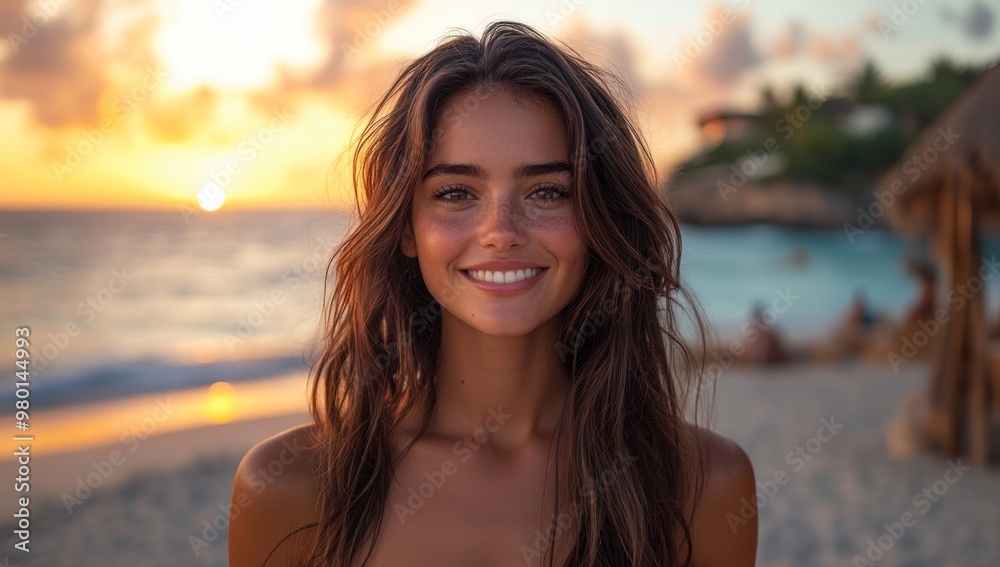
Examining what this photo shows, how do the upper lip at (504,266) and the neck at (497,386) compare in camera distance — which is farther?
the neck at (497,386)

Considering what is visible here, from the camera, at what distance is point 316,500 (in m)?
1.97

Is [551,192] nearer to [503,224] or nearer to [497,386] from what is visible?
[503,224]

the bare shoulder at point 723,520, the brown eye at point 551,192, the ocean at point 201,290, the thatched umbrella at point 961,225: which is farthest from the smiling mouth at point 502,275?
the thatched umbrella at point 961,225

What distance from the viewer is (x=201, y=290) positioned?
22.1 m

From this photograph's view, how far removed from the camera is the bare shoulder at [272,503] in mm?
1907

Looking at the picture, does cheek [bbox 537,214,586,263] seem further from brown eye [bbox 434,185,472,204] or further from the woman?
brown eye [bbox 434,185,472,204]

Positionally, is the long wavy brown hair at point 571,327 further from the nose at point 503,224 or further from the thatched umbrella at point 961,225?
the thatched umbrella at point 961,225

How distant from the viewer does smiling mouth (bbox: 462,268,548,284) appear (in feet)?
6.09

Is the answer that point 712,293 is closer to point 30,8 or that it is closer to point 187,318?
point 187,318

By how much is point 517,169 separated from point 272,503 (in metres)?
1.05

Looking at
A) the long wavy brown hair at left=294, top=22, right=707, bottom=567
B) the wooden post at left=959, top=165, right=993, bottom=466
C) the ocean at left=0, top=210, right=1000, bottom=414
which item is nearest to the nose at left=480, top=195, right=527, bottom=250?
the long wavy brown hair at left=294, top=22, right=707, bottom=567

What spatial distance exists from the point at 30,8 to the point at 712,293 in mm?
24606

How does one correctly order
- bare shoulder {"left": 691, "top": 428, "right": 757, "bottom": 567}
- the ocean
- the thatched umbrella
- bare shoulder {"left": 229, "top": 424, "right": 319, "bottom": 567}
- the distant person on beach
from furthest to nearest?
the distant person on beach, the ocean, the thatched umbrella, bare shoulder {"left": 691, "top": 428, "right": 757, "bottom": 567}, bare shoulder {"left": 229, "top": 424, "right": 319, "bottom": 567}

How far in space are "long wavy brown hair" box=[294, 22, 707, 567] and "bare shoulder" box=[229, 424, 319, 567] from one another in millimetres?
61
